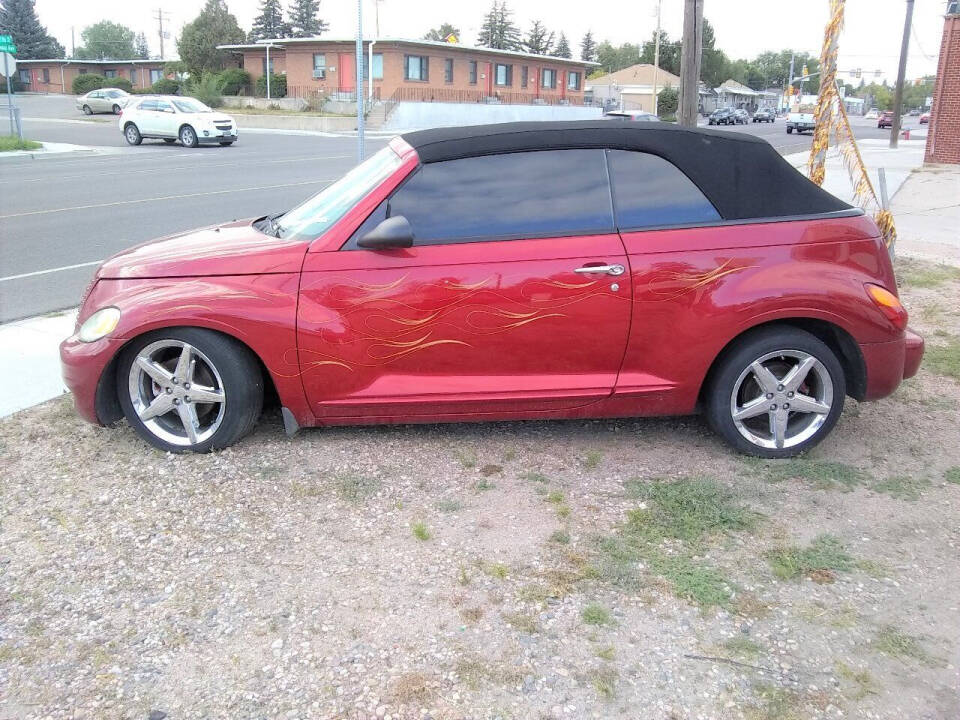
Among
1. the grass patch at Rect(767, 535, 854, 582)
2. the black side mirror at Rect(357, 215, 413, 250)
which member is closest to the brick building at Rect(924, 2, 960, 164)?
the grass patch at Rect(767, 535, 854, 582)

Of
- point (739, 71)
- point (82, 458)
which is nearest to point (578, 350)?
point (82, 458)

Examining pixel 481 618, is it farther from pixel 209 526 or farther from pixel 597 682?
pixel 209 526

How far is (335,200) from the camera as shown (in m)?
4.77

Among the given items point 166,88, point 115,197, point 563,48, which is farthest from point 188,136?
point 563,48

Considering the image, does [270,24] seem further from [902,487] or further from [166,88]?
[902,487]

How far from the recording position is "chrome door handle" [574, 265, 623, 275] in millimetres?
4227

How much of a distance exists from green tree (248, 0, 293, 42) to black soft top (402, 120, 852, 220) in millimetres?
96172

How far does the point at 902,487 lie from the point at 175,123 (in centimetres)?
3020

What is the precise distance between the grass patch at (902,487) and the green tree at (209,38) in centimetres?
6981

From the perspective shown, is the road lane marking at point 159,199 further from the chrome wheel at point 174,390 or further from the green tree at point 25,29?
the green tree at point 25,29

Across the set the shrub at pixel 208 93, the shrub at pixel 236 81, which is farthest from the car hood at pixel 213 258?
the shrub at pixel 236 81

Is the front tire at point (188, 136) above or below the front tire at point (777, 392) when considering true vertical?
above

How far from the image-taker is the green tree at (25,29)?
87438 millimetres

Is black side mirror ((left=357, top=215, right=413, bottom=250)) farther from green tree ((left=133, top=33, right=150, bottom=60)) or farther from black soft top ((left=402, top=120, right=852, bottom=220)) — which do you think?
green tree ((left=133, top=33, right=150, bottom=60))
